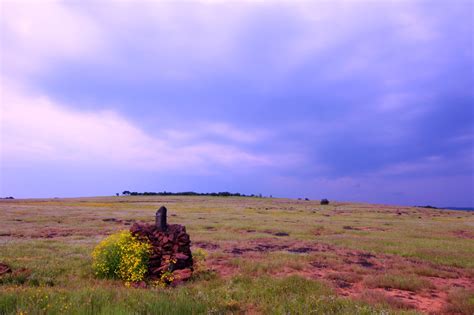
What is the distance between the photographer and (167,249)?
501 inches

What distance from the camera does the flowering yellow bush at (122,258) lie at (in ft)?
37.8

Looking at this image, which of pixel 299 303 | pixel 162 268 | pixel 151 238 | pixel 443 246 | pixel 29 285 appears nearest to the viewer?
pixel 299 303

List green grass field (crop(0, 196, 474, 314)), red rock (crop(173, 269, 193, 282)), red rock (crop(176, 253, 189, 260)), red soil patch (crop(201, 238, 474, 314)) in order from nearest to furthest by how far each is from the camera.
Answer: green grass field (crop(0, 196, 474, 314)), red soil patch (crop(201, 238, 474, 314)), red rock (crop(173, 269, 193, 282)), red rock (crop(176, 253, 189, 260))

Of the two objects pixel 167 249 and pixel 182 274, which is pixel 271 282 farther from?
pixel 167 249

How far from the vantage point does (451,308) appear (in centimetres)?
918

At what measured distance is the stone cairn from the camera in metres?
11.7

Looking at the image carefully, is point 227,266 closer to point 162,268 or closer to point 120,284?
point 162,268

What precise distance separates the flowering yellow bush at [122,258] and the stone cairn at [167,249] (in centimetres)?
36

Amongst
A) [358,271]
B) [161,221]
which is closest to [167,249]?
[161,221]

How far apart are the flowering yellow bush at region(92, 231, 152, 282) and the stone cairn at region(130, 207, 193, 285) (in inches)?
14.0

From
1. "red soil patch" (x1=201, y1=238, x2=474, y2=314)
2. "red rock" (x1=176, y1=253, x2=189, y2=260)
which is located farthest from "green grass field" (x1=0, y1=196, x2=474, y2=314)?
"red rock" (x1=176, y1=253, x2=189, y2=260)

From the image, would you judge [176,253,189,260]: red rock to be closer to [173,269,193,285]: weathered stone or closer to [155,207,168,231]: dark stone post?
[173,269,193,285]: weathered stone

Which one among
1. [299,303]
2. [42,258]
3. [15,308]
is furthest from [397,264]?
[42,258]

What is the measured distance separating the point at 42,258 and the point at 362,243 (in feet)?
58.9
